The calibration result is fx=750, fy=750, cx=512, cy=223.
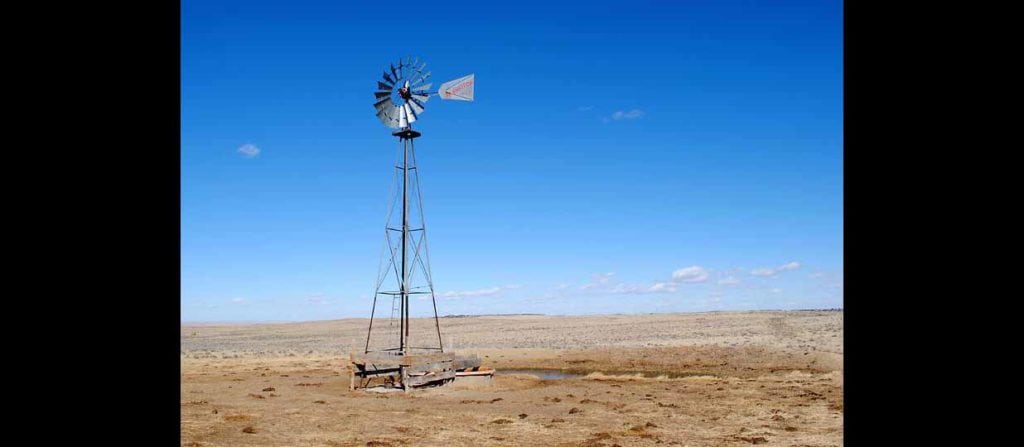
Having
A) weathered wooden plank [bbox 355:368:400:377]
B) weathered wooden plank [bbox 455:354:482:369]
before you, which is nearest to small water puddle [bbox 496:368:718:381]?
weathered wooden plank [bbox 455:354:482:369]

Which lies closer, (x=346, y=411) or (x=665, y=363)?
(x=346, y=411)

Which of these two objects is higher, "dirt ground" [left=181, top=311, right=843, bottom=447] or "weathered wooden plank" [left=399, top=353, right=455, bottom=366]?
"weathered wooden plank" [left=399, top=353, right=455, bottom=366]

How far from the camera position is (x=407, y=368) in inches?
815

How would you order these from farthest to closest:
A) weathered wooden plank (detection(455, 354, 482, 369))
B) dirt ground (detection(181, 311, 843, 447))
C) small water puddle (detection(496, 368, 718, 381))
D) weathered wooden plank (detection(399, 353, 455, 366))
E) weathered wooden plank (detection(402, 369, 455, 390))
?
small water puddle (detection(496, 368, 718, 381)), weathered wooden plank (detection(455, 354, 482, 369)), weathered wooden plank (detection(399, 353, 455, 366)), weathered wooden plank (detection(402, 369, 455, 390)), dirt ground (detection(181, 311, 843, 447))

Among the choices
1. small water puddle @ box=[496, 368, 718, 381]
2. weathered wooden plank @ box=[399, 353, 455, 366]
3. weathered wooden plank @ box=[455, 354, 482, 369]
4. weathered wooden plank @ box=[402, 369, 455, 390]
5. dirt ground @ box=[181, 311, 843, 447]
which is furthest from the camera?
small water puddle @ box=[496, 368, 718, 381]

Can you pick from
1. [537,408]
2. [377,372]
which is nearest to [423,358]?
[377,372]

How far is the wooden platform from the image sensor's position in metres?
20.7

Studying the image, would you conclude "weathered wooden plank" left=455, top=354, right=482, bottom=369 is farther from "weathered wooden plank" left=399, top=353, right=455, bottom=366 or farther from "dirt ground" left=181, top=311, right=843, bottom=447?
"dirt ground" left=181, top=311, right=843, bottom=447

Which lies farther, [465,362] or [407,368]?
[465,362]

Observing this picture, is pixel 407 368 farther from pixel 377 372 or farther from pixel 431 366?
pixel 377 372
